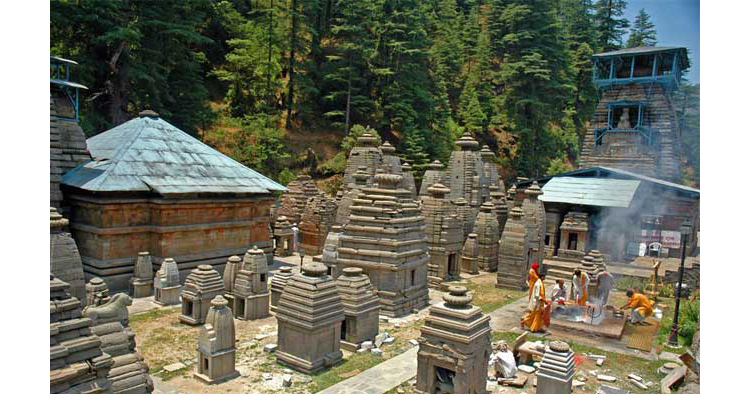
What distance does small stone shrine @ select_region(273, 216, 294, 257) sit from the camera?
23327 mm

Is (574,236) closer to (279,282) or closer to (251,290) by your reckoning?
(279,282)

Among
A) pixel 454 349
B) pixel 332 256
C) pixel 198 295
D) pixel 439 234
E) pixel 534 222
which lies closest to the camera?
pixel 454 349

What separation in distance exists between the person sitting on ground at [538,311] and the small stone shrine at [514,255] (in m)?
4.86

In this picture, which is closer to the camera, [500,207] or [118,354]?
[118,354]

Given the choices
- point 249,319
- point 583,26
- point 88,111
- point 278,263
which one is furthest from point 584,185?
point 88,111

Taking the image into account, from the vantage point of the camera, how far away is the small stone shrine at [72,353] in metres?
5.04

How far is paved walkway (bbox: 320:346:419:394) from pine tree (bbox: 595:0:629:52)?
8104mm

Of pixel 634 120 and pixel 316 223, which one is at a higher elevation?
pixel 634 120

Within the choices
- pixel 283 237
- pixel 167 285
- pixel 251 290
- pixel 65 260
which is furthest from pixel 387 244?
pixel 283 237

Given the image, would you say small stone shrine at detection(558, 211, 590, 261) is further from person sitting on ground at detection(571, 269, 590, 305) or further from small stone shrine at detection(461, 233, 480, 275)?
person sitting on ground at detection(571, 269, 590, 305)

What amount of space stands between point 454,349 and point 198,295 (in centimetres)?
754

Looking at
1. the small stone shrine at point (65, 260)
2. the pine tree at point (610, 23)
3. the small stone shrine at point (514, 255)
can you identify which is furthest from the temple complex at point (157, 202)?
the pine tree at point (610, 23)

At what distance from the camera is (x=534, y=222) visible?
20.0 meters

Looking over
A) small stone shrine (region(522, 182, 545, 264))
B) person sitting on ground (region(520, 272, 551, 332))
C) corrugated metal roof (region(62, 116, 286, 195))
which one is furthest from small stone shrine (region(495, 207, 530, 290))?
corrugated metal roof (region(62, 116, 286, 195))
